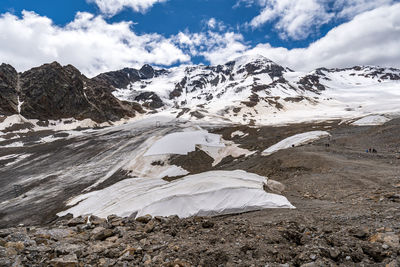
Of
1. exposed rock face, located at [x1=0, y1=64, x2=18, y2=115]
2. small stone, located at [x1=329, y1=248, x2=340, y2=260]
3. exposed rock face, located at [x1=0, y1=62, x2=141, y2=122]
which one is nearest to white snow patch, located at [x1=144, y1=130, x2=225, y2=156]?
small stone, located at [x1=329, y1=248, x2=340, y2=260]

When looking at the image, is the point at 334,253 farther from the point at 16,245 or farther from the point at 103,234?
the point at 16,245

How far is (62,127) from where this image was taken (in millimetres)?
111500

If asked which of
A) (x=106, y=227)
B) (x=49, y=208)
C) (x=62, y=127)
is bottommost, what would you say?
(x=49, y=208)

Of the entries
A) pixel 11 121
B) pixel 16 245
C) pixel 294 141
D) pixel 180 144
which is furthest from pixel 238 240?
pixel 11 121

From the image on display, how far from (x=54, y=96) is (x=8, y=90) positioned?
930 inches

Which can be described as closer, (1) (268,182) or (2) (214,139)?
(1) (268,182)

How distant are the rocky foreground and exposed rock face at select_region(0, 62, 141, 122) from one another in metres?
130

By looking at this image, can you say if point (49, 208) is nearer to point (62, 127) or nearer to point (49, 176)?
point (49, 176)

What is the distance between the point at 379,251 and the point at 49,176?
45767 mm

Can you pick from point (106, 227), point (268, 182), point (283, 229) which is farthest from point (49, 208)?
point (283, 229)

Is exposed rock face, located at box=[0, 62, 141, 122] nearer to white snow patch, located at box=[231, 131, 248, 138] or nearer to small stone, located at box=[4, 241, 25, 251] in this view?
white snow patch, located at box=[231, 131, 248, 138]

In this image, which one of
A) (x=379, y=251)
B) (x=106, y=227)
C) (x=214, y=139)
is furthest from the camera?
(x=214, y=139)

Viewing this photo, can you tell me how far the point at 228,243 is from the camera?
614 cm

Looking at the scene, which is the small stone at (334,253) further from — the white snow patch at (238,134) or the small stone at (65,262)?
the white snow patch at (238,134)
